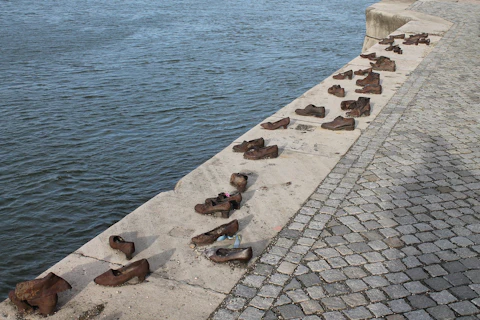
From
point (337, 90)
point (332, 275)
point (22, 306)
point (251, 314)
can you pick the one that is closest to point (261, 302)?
point (251, 314)

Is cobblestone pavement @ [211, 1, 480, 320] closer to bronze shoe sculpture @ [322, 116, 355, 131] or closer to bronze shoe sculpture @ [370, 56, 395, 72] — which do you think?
bronze shoe sculpture @ [322, 116, 355, 131]

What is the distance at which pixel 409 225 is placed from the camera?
5.43 m

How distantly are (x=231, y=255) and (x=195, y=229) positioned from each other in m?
0.61

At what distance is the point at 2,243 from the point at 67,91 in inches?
237

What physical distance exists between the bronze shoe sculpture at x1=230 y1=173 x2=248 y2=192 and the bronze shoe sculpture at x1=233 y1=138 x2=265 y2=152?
36.5 inches

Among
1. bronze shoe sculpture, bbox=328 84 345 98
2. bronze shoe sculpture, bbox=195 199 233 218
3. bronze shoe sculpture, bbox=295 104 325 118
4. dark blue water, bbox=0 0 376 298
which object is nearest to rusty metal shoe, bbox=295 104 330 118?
bronze shoe sculpture, bbox=295 104 325 118

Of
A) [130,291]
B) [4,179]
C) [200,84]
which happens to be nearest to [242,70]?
[200,84]

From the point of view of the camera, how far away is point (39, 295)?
4.14m

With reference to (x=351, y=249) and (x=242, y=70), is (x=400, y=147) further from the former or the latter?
(x=242, y=70)

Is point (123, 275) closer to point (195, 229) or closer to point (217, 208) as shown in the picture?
point (195, 229)

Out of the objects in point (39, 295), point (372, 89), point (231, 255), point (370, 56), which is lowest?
point (370, 56)

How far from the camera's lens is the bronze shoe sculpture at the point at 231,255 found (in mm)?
4729

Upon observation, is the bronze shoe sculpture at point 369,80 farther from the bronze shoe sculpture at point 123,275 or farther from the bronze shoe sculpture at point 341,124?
the bronze shoe sculpture at point 123,275

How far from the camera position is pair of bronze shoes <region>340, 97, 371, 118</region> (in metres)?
8.30
